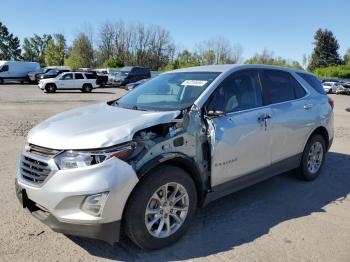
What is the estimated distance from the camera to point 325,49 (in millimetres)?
74188

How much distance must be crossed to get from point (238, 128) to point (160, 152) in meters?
1.14

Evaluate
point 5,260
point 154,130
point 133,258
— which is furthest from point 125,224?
point 5,260

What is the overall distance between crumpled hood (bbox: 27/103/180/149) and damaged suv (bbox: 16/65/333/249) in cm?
1

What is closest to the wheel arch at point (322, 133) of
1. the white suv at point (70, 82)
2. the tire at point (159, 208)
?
the tire at point (159, 208)

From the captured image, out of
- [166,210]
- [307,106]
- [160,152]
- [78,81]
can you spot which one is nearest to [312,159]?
[307,106]

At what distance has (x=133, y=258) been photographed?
3.39 meters

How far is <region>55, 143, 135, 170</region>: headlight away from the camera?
3115mm

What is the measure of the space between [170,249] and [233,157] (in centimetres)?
123

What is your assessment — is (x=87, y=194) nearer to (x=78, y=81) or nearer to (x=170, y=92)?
(x=170, y=92)

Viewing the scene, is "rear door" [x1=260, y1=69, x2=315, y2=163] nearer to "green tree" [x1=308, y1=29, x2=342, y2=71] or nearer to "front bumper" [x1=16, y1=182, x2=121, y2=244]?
"front bumper" [x1=16, y1=182, x2=121, y2=244]

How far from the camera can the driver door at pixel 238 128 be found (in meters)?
3.93

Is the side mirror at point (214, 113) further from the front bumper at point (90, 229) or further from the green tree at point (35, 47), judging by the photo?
the green tree at point (35, 47)

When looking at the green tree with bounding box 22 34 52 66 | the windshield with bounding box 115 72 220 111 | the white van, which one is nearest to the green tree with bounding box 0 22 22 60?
the green tree with bounding box 22 34 52 66

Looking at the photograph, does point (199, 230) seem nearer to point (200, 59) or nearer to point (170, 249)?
point (170, 249)
